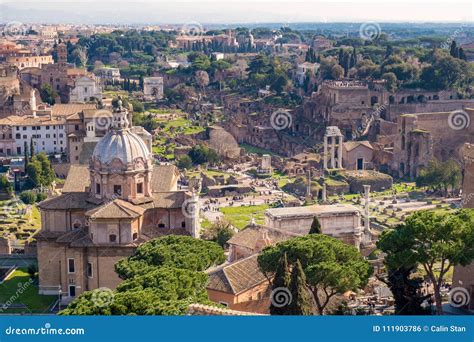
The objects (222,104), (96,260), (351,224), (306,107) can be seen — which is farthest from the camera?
(222,104)

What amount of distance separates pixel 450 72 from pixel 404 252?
35527 mm

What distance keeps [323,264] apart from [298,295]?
4.76 feet

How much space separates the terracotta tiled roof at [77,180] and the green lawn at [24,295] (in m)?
2.74

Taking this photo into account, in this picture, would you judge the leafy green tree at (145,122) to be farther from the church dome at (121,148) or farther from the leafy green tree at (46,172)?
the church dome at (121,148)

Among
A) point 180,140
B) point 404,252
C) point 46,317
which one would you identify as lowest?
point 180,140

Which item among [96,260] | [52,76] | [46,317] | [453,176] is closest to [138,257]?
[96,260]

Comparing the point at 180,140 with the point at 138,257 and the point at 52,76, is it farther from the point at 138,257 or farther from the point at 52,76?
the point at 138,257

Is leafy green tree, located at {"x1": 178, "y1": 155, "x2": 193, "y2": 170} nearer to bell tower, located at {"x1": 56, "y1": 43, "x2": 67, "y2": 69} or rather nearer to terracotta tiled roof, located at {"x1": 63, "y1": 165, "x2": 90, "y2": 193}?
terracotta tiled roof, located at {"x1": 63, "y1": 165, "x2": 90, "y2": 193}

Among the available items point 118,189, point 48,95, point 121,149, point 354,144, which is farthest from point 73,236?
point 48,95

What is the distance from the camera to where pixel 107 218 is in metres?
19.7

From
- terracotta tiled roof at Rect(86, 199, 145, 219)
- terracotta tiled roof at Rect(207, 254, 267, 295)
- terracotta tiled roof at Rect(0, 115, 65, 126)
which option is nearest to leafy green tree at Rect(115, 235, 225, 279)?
terracotta tiled roof at Rect(207, 254, 267, 295)

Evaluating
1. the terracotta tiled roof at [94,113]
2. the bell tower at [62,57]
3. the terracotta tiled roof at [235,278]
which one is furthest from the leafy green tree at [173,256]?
the bell tower at [62,57]

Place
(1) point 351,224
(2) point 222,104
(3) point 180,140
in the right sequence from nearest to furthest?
1. (1) point 351,224
2. (3) point 180,140
3. (2) point 222,104

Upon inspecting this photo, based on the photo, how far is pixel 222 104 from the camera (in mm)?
58656
